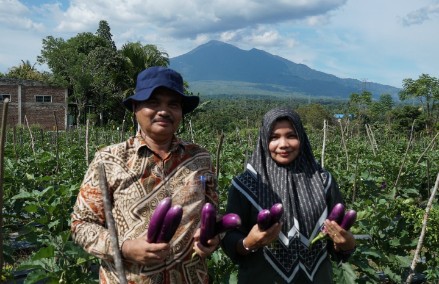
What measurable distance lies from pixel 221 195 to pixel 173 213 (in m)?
3.03

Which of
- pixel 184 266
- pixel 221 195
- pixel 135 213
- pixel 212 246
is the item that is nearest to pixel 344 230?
pixel 212 246

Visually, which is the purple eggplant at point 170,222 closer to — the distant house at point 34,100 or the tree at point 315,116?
the distant house at point 34,100

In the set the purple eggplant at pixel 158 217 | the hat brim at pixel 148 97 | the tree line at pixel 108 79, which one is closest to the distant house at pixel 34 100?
the tree line at pixel 108 79

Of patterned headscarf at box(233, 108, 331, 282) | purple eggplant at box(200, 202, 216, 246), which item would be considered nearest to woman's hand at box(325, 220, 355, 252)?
patterned headscarf at box(233, 108, 331, 282)

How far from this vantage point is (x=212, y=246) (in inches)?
56.2

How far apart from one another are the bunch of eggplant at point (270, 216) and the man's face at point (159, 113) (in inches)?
17.1

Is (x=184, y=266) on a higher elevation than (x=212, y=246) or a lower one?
lower

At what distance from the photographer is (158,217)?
1.01m

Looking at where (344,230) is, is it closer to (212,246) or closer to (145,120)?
(212,246)

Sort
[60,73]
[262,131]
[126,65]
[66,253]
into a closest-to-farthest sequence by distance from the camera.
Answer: [262,131] < [66,253] < [126,65] < [60,73]

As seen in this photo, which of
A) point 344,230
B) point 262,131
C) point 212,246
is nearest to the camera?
point 212,246

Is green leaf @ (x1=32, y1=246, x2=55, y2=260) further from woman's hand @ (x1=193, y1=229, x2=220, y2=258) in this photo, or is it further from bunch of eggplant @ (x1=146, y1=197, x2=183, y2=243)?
bunch of eggplant @ (x1=146, y1=197, x2=183, y2=243)

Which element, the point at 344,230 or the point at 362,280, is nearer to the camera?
the point at 344,230

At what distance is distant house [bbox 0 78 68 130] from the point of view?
28688mm
